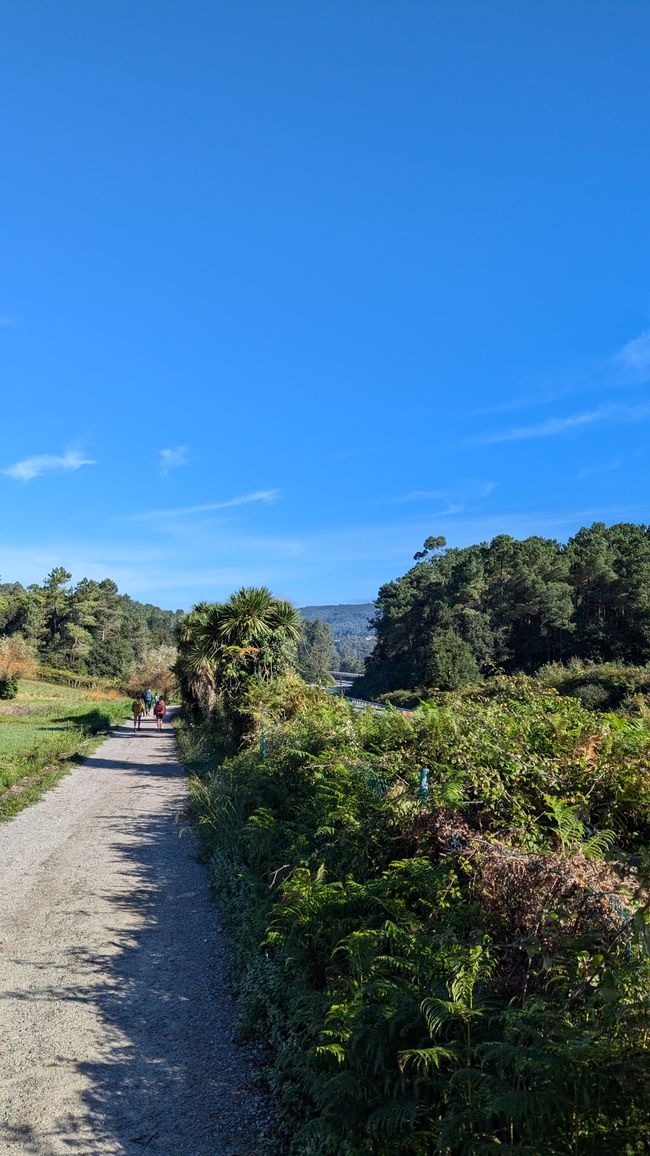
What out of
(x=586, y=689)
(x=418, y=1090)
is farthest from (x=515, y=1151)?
(x=586, y=689)

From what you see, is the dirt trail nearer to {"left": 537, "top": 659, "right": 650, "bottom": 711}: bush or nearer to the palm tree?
the palm tree

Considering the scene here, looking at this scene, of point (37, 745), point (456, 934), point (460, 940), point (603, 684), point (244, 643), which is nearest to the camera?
point (460, 940)

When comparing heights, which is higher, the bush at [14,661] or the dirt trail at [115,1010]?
the bush at [14,661]

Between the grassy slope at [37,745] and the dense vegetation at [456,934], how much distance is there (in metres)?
8.01

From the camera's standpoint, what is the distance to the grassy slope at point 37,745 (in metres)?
14.9

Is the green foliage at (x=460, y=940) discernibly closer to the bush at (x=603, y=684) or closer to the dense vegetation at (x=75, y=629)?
the bush at (x=603, y=684)

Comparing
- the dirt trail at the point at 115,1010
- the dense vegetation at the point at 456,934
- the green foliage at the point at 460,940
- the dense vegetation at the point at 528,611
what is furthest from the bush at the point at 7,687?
the green foliage at the point at 460,940

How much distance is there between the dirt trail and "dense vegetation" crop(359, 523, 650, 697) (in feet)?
142

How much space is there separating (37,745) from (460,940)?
20.0m

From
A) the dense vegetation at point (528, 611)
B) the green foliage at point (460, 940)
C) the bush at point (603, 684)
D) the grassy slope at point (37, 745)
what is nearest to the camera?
the green foliage at point (460, 940)

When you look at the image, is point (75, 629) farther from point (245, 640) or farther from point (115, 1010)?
point (115, 1010)

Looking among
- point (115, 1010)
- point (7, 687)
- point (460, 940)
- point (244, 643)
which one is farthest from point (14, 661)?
point (460, 940)

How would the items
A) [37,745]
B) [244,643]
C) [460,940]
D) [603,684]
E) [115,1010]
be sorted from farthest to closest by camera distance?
[603,684], [37,745], [244,643], [115,1010], [460,940]

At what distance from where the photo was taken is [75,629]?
297ft
